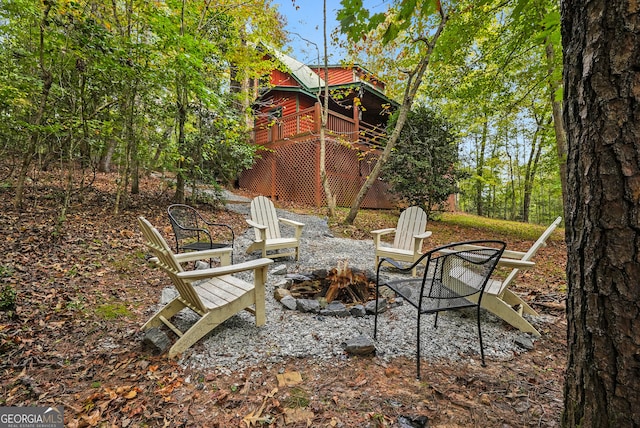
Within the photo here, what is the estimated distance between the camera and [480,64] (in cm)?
722

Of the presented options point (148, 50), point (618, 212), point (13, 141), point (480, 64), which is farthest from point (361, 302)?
point (480, 64)

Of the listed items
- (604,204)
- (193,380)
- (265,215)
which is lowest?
(193,380)

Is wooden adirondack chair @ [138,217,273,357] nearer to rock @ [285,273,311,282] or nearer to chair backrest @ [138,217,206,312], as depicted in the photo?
chair backrest @ [138,217,206,312]

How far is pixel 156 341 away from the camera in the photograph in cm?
223

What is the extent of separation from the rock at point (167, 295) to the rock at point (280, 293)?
1.09m

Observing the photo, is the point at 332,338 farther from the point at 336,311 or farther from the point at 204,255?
the point at 204,255

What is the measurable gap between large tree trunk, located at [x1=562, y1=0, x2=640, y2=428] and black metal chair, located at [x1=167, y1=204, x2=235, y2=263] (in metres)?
3.44

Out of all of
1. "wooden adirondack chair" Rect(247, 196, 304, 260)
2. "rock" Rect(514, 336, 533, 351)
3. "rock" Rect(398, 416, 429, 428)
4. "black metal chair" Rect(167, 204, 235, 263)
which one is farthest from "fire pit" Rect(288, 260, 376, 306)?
"rock" Rect(398, 416, 429, 428)

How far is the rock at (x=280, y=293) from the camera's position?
10.6ft

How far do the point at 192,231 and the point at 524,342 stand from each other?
4.63 meters

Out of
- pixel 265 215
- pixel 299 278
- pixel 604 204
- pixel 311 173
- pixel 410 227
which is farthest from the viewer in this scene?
pixel 311 173

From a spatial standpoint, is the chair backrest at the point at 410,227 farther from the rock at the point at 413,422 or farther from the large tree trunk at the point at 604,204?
the large tree trunk at the point at 604,204

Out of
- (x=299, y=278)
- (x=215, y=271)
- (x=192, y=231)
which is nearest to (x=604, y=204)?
(x=215, y=271)

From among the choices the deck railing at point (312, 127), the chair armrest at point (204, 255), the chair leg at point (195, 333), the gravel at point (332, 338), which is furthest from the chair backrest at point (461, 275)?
the deck railing at point (312, 127)
